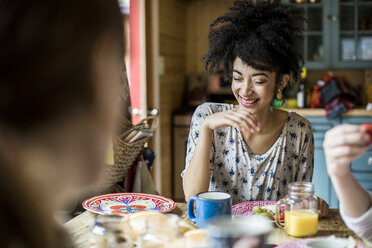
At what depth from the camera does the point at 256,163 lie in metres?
1.87

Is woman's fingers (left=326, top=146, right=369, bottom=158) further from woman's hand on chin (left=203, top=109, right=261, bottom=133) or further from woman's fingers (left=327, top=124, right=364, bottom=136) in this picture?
woman's hand on chin (left=203, top=109, right=261, bottom=133)

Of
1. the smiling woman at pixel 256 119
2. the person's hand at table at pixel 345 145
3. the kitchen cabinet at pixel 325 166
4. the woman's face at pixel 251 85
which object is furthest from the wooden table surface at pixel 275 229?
the kitchen cabinet at pixel 325 166

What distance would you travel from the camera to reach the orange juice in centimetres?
125

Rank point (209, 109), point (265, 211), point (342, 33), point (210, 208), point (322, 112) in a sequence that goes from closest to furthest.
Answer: point (210, 208) < point (265, 211) < point (209, 109) < point (322, 112) < point (342, 33)

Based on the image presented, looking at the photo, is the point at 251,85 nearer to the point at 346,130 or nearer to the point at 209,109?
the point at 209,109

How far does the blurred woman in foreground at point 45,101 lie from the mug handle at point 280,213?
0.78m

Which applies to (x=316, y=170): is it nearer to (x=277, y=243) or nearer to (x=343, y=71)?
(x=343, y=71)

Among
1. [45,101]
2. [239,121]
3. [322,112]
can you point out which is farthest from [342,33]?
[45,101]

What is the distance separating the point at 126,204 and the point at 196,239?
24.1 inches

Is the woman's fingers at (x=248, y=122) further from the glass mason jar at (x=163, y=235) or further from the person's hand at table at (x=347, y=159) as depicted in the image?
the glass mason jar at (x=163, y=235)

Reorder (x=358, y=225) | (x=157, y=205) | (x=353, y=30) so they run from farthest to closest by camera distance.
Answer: (x=353, y=30) → (x=157, y=205) → (x=358, y=225)

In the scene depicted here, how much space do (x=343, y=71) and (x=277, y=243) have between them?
338cm

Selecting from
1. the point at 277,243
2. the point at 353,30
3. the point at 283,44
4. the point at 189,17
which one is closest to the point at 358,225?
the point at 277,243

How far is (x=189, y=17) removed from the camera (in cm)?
462
